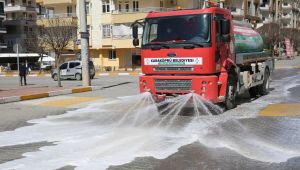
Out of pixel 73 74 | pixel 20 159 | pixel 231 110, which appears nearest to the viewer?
pixel 20 159

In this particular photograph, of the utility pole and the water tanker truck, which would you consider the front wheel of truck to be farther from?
the utility pole

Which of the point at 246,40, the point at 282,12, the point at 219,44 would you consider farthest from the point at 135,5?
the point at 282,12

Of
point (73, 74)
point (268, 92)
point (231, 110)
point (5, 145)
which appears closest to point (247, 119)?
point (231, 110)

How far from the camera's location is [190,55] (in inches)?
459

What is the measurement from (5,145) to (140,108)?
17.9ft

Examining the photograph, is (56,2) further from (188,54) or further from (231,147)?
(231,147)

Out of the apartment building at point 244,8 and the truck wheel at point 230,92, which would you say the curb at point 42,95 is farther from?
the apartment building at point 244,8

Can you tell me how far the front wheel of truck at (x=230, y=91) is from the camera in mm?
12617

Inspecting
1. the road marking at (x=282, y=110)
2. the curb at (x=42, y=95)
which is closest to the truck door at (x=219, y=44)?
the road marking at (x=282, y=110)

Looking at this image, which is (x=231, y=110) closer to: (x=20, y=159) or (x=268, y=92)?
(x=268, y=92)

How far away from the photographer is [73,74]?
36438mm

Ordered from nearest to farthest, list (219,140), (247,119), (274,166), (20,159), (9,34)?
(274,166) < (20,159) < (219,140) < (247,119) < (9,34)

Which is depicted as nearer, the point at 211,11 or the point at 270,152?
the point at 270,152

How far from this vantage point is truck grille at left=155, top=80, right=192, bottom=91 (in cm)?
1176
